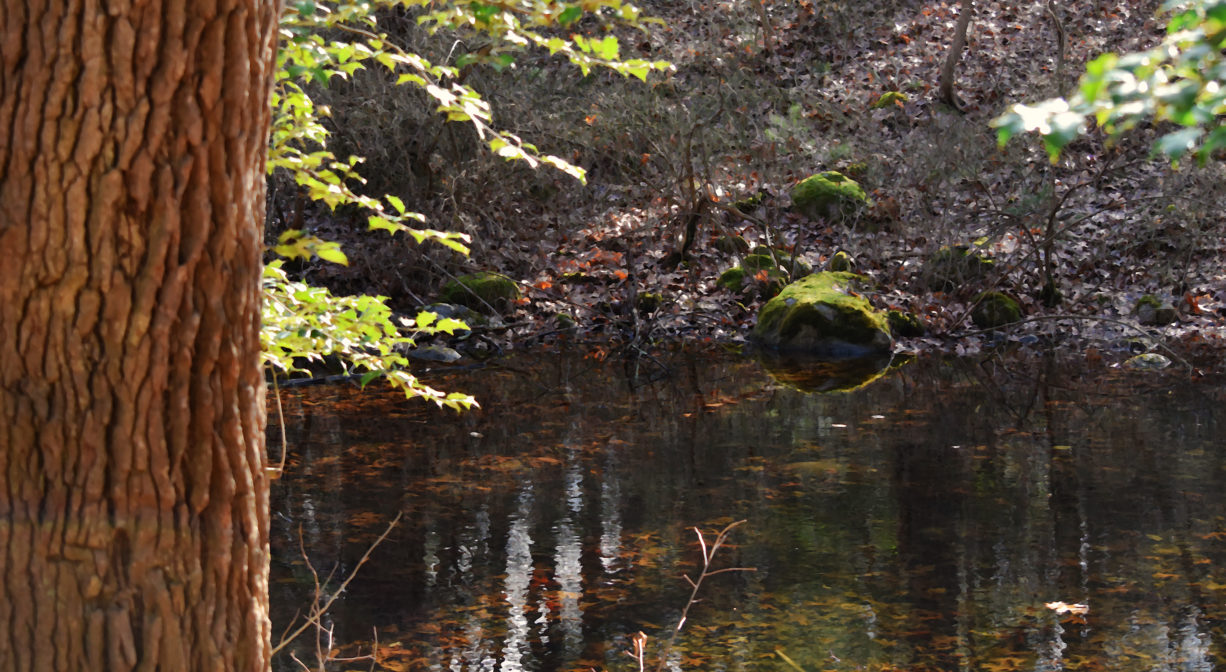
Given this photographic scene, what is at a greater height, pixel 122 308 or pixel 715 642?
pixel 122 308

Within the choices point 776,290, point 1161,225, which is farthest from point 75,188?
point 1161,225

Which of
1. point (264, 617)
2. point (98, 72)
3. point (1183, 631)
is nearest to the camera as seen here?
point (98, 72)

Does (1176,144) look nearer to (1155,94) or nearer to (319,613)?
(1155,94)

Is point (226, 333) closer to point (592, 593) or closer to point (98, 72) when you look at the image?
point (98, 72)

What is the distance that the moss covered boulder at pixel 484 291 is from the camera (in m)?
14.9

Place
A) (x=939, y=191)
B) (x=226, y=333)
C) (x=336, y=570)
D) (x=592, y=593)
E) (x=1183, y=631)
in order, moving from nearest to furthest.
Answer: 1. (x=226, y=333)
2. (x=1183, y=631)
3. (x=592, y=593)
4. (x=336, y=570)
5. (x=939, y=191)

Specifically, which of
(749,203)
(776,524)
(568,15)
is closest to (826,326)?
(749,203)

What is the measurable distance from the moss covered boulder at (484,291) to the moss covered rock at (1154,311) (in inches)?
294

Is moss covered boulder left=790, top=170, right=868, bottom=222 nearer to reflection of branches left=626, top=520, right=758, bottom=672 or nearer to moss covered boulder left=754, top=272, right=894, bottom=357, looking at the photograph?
moss covered boulder left=754, top=272, right=894, bottom=357

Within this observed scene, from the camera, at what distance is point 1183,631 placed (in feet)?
18.5

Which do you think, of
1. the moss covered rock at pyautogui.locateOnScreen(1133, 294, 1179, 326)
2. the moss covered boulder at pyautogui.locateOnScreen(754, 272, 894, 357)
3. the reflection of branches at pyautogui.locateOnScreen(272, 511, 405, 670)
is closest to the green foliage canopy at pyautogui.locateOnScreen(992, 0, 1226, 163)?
the reflection of branches at pyautogui.locateOnScreen(272, 511, 405, 670)

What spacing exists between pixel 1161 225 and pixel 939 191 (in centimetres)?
292

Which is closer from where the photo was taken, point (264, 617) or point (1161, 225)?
point (264, 617)

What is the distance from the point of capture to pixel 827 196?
16922mm
